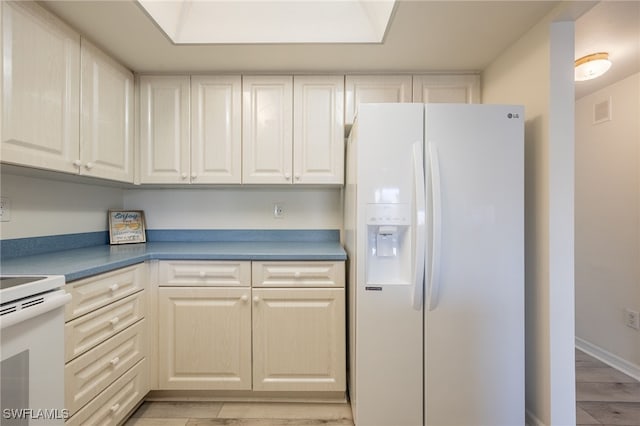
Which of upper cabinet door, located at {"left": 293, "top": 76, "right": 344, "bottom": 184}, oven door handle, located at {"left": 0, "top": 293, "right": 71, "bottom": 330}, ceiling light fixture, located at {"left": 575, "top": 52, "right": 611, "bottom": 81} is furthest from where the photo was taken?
upper cabinet door, located at {"left": 293, "top": 76, "right": 344, "bottom": 184}

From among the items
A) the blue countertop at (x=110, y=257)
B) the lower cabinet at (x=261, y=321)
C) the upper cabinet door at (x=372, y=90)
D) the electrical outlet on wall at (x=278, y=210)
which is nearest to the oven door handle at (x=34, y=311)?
the blue countertop at (x=110, y=257)

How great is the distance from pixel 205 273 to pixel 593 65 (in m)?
2.72

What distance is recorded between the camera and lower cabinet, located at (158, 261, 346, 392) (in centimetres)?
170

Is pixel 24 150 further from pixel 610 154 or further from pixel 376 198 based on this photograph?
pixel 610 154

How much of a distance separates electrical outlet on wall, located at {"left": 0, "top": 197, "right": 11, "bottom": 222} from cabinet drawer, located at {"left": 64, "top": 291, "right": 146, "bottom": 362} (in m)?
0.71

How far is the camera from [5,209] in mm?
1494

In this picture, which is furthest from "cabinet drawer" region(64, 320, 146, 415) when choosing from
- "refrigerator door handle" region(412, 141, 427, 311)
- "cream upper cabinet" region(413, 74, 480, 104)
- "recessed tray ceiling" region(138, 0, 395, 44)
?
"cream upper cabinet" region(413, 74, 480, 104)

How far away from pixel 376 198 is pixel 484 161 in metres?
0.56

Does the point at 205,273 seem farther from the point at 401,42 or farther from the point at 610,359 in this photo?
the point at 610,359

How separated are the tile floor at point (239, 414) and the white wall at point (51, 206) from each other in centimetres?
119

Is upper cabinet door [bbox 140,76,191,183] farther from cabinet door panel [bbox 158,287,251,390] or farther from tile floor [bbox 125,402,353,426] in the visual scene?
tile floor [bbox 125,402,353,426]

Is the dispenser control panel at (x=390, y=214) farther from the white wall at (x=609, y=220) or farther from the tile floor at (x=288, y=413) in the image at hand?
the white wall at (x=609, y=220)

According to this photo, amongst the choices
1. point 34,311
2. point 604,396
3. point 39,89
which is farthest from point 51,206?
point 604,396

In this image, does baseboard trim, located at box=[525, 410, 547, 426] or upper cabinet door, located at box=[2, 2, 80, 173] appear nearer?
upper cabinet door, located at box=[2, 2, 80, 173]
